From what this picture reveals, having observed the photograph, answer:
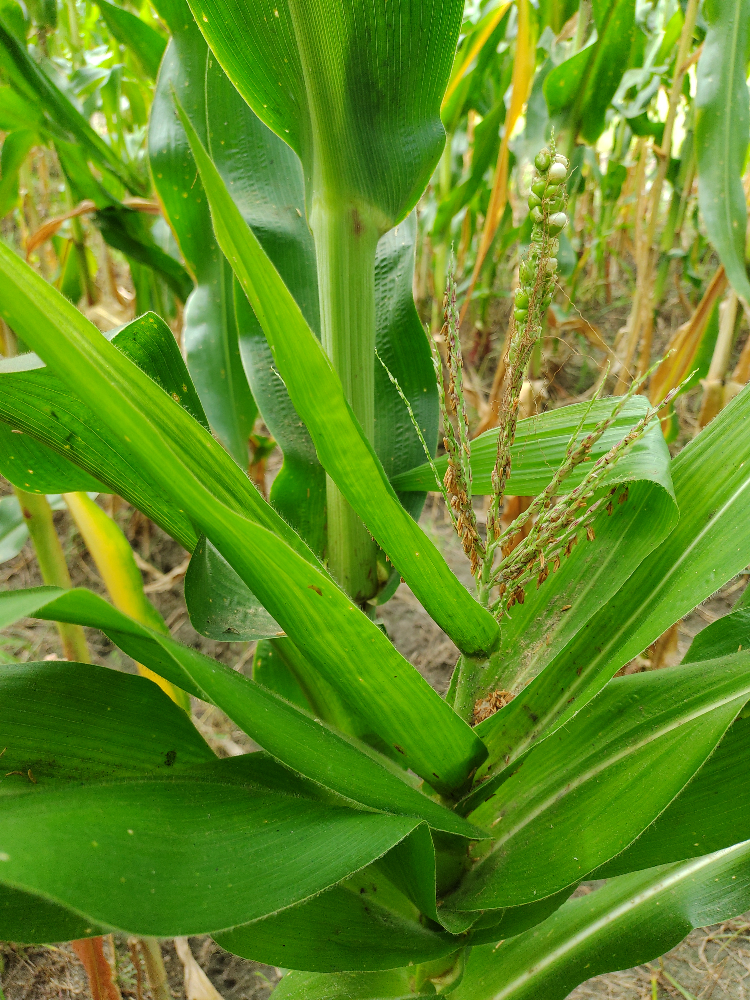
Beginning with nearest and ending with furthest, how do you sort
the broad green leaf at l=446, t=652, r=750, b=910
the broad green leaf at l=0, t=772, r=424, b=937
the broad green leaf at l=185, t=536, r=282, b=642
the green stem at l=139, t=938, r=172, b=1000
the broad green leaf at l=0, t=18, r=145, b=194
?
1. the broad green leaf at l=0, t=772, r=424, b=937
2. the broad green leaf at l=446, t=652, r=750, b=910
3. the broad green leaf at l=185, t=536, r=282, b=642
4. the green stem at l=139, t=938, r=172, b=1000
5. the broad green leaf at l=0, t=18, r=145, b=194

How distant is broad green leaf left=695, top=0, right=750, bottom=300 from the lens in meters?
0.77

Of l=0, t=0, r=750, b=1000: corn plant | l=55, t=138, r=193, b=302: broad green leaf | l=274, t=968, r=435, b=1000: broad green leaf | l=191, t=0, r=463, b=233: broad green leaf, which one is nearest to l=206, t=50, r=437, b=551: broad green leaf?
l=0, t=0, r=750, b=1000: corn plant

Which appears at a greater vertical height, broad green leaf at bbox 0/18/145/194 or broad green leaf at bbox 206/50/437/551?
broad green leaf at bbox 0/18/145/194

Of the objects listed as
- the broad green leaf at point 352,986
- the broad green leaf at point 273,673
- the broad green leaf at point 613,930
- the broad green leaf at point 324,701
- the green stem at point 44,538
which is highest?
the green stem at point 44,538

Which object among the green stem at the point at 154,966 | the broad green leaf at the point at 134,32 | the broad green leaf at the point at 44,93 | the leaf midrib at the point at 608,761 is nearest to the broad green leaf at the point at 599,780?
the leaf midrib at the point at 608,761

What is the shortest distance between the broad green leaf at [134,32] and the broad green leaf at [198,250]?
0.28 meters

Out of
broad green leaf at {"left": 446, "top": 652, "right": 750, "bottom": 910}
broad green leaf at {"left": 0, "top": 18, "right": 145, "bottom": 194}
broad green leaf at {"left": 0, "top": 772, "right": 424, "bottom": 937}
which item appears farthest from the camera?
broad green leaf at {"left": 0, "top": 18, "right": 145, "bottom": 194}

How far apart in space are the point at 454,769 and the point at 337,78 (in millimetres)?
454

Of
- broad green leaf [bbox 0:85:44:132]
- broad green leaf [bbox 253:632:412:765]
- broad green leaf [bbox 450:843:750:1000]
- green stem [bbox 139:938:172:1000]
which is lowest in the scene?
green stem [bbox 139:938:172:1000]

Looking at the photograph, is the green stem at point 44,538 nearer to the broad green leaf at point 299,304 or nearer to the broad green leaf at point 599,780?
the broad green leaf at point 299,304

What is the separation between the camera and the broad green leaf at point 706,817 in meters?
0.41

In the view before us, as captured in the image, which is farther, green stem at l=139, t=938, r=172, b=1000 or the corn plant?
green stem at l=139, t=938, r=172, b=1000

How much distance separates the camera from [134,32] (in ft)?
3.08

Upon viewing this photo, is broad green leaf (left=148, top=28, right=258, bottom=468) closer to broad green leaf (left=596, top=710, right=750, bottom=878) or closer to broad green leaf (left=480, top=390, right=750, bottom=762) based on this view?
broad green leaf (left=480, top=390, right=750, bottom=762)
